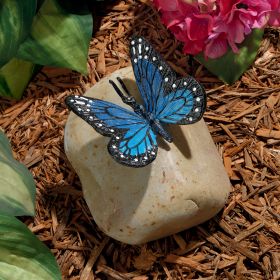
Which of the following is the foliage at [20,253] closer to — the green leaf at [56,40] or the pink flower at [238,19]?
the green leaf at [56,40]

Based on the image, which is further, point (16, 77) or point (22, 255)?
point (16, 77)

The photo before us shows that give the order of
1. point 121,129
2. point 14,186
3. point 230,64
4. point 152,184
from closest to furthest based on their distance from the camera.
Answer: point 121,129 < point 152,184 < point 14,186 < point 230,64

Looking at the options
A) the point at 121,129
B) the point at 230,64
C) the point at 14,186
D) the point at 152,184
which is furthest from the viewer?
the point at 230,64

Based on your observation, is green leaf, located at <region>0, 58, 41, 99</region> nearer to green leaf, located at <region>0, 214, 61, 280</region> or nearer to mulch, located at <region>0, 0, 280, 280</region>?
mulch, located at <region>0, 0, 280, 280</region>

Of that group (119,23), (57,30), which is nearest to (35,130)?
(57,30)

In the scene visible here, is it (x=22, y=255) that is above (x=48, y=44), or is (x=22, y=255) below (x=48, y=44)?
below

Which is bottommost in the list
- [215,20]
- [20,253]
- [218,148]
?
[218,148]

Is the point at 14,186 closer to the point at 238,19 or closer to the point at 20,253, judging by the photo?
the point at 20,253

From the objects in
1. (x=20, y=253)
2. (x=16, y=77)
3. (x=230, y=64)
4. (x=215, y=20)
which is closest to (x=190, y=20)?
(x=215, y=20)
